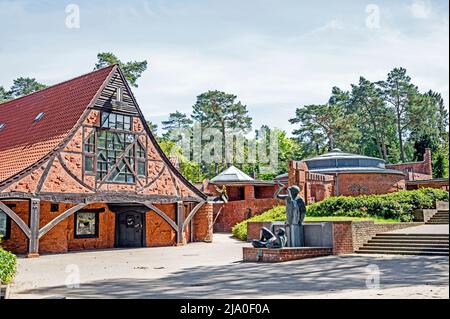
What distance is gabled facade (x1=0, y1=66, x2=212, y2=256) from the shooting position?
17859mm

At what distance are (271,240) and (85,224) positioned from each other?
10420 millimetres

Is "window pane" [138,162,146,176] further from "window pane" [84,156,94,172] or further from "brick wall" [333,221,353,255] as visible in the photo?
"brick wall" [333,221,353,255]

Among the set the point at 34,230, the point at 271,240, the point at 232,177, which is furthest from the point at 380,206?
the point at 232,177

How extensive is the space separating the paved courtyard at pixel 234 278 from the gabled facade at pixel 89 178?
3526 millimetres

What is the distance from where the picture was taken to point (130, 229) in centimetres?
2262

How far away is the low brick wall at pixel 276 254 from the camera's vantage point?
535 inches

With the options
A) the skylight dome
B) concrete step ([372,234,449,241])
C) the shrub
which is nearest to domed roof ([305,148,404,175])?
the shrub

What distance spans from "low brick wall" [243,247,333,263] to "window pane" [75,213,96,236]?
31.6 feet

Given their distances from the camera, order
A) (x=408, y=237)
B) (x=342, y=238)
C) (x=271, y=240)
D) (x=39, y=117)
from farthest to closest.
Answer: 1. (x=39, y=117)
2. (x=408, y=237)
3. (x=342, y=238)
4. (x=271, y=240)

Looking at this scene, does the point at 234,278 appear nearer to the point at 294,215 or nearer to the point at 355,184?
the point at 294,215

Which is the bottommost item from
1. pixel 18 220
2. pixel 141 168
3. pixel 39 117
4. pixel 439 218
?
pixel 439 218

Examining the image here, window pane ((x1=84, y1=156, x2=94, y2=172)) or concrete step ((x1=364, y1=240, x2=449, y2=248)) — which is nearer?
concrete step ((x1=364, y1=240, x2=449, y2=248))
